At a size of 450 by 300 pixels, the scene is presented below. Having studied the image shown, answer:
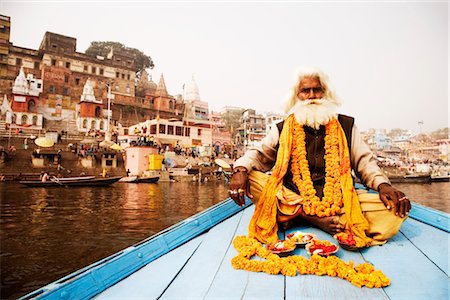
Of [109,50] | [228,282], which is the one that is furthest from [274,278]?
[109,50]

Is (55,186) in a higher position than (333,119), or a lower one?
lower

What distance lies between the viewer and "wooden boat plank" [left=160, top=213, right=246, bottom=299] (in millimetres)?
1140

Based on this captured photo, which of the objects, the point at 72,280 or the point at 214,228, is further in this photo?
the point at 214,228

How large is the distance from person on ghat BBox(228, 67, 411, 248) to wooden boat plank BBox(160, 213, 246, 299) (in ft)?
0.73

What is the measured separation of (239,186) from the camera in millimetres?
1751

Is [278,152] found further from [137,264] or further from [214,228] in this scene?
[137,264]

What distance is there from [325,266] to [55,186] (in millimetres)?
18543

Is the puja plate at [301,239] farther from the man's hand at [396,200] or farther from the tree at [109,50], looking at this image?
the tree at [109,50]

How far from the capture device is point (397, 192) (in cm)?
159

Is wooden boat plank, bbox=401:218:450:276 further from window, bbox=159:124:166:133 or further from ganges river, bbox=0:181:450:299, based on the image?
window, bbox=159:124:166:133

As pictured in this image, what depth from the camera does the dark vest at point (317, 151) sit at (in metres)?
1.92

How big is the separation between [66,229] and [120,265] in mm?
7386

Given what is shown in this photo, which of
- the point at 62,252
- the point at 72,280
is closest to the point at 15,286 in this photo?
the point at 62,252

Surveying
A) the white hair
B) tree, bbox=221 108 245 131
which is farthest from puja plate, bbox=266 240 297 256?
tree, bbox=221 108 245 131
